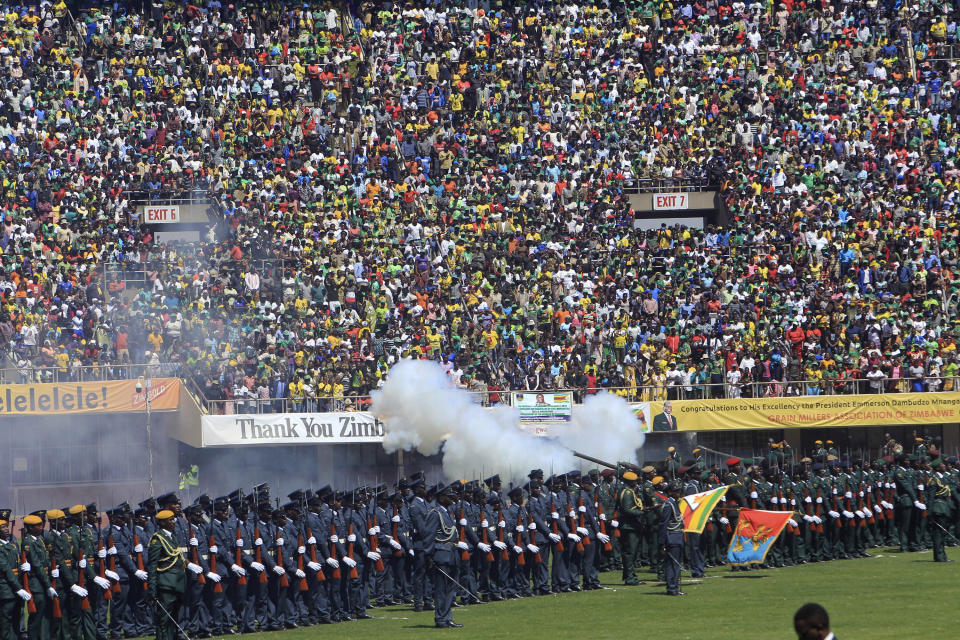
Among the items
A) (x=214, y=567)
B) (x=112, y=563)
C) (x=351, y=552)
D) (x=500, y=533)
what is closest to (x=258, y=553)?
(x=214, y=567)

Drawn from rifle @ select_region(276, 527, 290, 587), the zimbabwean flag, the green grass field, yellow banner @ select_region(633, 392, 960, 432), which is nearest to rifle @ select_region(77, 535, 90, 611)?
the green grass field

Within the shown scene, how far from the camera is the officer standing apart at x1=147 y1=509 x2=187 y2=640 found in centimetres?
1794

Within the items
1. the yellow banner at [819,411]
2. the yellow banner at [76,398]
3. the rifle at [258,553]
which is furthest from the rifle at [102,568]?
the yellow banner at [819,411]

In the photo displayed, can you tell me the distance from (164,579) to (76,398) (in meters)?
15.9

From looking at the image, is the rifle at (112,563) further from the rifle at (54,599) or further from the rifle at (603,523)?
the rifle at (603,523)

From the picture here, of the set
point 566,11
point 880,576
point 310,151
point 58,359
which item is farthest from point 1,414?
point 566,11

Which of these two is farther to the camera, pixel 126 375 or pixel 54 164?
pixel 54 164

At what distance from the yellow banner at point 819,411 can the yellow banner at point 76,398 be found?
37.5 feet

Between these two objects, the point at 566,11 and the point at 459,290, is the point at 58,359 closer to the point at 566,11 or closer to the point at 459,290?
the point at 459,290

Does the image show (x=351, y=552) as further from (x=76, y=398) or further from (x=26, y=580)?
(x=76, y=398)

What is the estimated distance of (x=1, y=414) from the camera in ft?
108

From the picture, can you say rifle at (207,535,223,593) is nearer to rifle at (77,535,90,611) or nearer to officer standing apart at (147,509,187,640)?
officer standing apart at (147,509,187,640)

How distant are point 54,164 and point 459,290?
434 inches

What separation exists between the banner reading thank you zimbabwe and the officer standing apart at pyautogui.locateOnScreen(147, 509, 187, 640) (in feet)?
48.7
